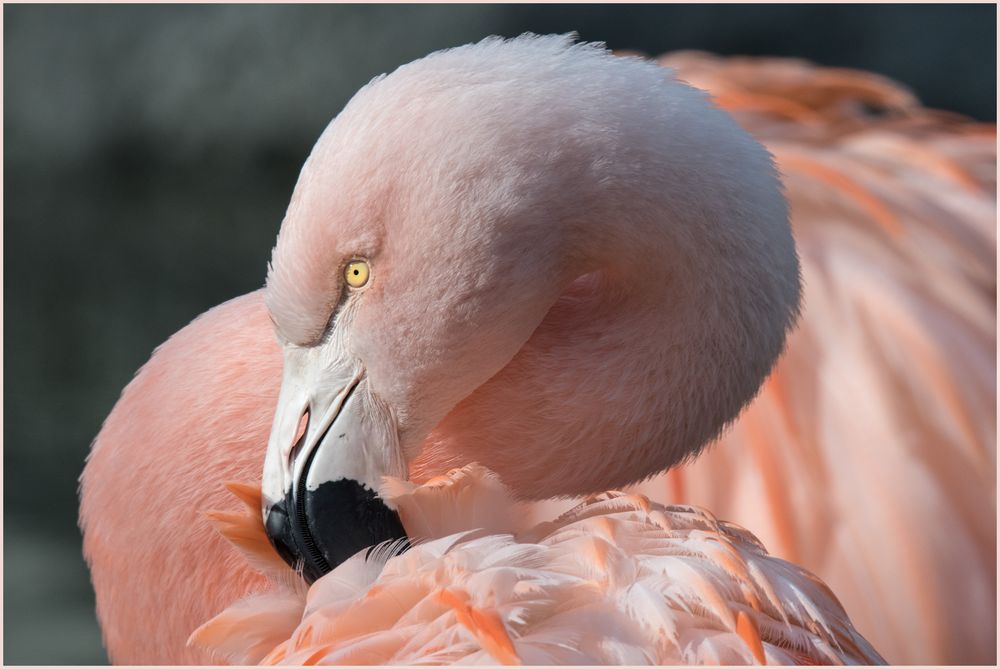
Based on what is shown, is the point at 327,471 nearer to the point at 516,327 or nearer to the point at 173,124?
the point at 516,327

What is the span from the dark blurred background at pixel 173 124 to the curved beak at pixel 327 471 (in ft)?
9.04

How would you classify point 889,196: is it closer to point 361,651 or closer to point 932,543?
point 932,543

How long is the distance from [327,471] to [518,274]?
28 centimetres

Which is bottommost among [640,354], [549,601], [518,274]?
[549,601]

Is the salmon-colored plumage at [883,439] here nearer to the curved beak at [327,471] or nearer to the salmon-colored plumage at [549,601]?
the salmon-colored plumage at [549,601]

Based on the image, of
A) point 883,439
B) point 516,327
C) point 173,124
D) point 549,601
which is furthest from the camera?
point 173,124

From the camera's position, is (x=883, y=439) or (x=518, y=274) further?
(x=883, y=439)

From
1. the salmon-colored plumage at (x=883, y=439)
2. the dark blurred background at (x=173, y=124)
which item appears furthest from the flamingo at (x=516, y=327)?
the dark blurred background at (x=173, y=124)

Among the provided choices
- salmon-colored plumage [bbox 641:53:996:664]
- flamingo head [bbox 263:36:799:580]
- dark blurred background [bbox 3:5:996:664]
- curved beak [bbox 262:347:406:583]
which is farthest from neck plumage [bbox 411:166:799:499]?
dark blurred background [bbox 3:5:996:664]

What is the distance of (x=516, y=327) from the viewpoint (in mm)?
1256

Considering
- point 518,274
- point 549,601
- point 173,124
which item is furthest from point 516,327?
point 173,124

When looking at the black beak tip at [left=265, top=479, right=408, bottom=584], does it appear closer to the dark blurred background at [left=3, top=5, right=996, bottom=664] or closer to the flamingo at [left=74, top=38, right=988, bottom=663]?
the flamingo at [left=74, top=38, right=988, bottom=663]

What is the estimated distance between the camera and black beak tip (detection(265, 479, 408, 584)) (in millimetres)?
1187

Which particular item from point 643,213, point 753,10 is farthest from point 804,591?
point 753,10
